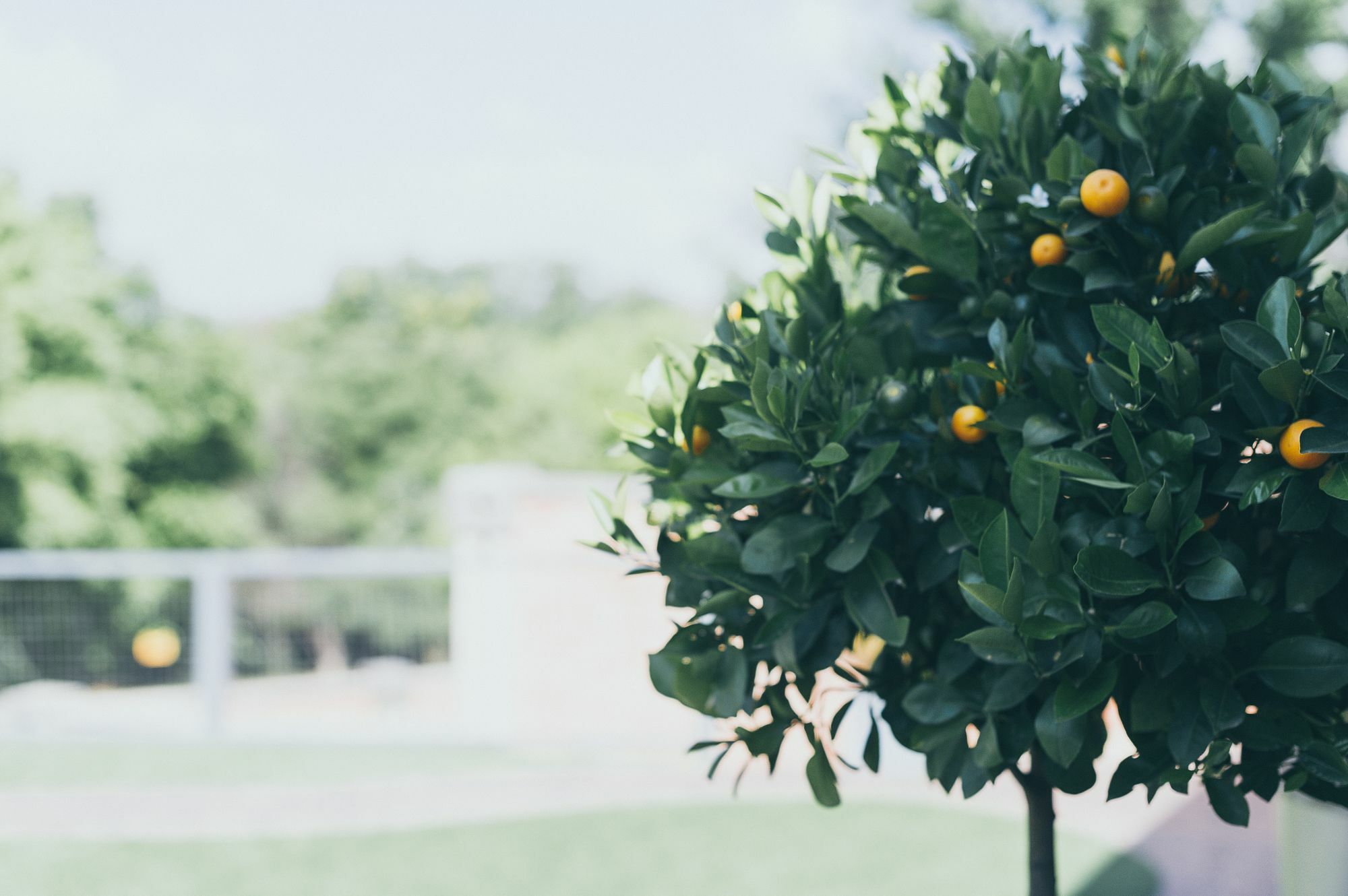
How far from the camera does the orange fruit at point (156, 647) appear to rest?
8.66 meters

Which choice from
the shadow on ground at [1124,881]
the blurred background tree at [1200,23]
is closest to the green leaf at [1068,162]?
the shadow on ground at [1124,881]

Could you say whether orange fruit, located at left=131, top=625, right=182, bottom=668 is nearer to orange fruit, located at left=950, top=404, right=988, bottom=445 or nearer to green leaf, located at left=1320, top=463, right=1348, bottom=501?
orange fruit, located at left=950, top=404, right=988, bottom=445

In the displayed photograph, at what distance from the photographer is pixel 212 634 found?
909 cm

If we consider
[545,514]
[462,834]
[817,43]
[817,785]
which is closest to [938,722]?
[817,785]

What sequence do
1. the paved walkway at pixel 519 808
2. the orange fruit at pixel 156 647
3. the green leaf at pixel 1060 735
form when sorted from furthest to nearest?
the orange fruit at pixel 156 647 < the paved walkway at pixel 519 808 < the green leaf at pixel 1060 735

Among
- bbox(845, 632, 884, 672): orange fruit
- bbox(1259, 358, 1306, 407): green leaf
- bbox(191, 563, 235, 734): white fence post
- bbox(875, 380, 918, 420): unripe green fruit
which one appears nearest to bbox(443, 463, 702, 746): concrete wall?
bbox(191, 563, 235, 734): white fence post

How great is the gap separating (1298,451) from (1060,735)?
1.76ft

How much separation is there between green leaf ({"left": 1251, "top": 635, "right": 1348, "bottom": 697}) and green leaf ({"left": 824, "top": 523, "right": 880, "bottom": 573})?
1.98ft

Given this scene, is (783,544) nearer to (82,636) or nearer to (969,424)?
(969,424)

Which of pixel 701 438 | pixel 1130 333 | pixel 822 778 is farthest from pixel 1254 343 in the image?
pixel 822 778

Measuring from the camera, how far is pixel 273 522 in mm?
30375

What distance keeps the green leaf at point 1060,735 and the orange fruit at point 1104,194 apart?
2.60 ft

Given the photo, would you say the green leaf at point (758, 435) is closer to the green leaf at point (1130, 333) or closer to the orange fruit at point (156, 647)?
the green leaf at point (1130, 333)

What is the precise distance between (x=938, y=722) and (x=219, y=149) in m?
51.7
